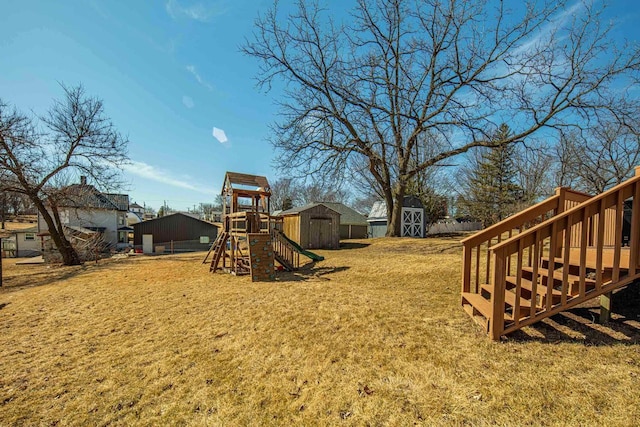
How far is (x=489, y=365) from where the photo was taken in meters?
A: 2.84

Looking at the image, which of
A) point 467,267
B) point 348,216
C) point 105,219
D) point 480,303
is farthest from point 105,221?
point 480,303

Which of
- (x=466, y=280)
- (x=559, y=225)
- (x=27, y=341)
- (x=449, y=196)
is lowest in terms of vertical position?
(x=27, y=341)

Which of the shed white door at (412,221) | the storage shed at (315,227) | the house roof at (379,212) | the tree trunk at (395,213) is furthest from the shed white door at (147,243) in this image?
the shed white door at (412,221)

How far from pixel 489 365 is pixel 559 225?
68.0 inches

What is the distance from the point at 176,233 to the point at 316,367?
3080 cm

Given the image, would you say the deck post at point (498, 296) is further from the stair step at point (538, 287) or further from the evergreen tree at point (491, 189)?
the evergreen tree at point (491, 189)

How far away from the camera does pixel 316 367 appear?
3.08 metres

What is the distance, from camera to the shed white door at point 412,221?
22.9 m

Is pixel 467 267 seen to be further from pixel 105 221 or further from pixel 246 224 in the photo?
pixel 105 221

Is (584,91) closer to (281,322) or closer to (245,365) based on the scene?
(281,322)

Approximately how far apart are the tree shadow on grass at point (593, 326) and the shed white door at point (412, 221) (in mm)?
18883

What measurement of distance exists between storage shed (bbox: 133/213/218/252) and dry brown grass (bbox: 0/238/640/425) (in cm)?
2547

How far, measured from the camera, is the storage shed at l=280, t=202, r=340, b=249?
16906 mm

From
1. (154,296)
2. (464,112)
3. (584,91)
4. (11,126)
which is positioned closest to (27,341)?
(154,296)
